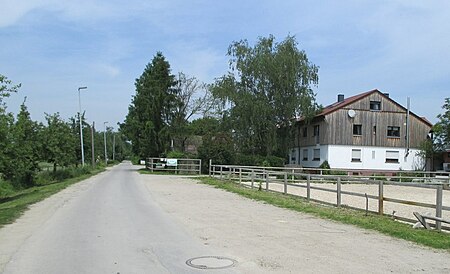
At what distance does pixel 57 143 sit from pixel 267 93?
2151 centimetres

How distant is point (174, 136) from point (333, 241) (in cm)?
4789

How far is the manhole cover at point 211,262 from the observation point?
6.79 m

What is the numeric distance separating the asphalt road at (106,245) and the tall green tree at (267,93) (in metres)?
33.8

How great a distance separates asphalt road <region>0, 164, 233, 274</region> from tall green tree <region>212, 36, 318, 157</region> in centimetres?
3381

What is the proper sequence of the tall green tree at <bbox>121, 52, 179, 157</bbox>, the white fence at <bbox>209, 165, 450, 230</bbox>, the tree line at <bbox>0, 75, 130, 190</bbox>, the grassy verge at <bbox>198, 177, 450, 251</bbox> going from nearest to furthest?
the grassy verge at <bbox>198, 177, 450, 251</bbox> < the white fence at <bbox>209, 165, 450, 230</bbox> < the tree line at <bbox>0, 75, 130, 190</bbox> < the tall green tree at <bbox>121, 52, 179, 157</bbox>

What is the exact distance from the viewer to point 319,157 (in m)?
48.3

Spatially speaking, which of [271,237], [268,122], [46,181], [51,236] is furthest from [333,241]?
[268,122]

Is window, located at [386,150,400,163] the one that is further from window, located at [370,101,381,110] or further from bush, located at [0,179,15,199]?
bush, located at [0,179,15,199]

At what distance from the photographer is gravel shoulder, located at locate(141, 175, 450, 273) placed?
22.3 feet

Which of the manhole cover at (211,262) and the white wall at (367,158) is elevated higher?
the white wall at (367,158)

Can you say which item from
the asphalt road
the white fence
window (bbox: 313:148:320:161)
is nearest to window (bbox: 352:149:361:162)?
window (bbox: 313:148:320:161)

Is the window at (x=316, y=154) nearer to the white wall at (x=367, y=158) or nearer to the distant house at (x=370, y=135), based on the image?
the distant house at (x=370, y=135)

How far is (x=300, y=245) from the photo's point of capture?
8.48m

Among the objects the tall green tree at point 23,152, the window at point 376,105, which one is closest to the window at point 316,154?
the window at point 376,105
